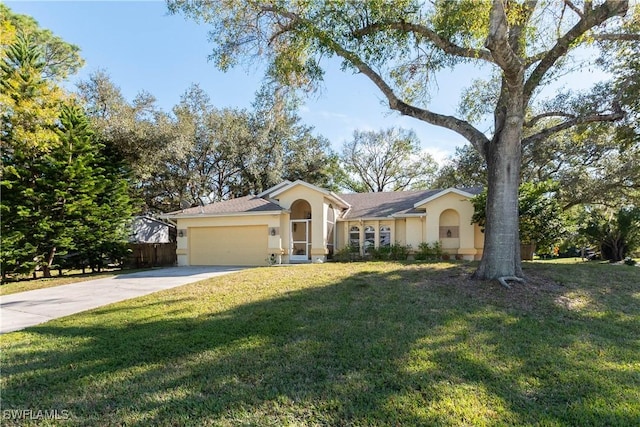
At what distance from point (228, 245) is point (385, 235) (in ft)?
28.1

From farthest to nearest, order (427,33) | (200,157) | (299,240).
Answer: (200,157) < (299,240) < (427,33)

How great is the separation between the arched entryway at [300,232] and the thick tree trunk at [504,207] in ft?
35.4

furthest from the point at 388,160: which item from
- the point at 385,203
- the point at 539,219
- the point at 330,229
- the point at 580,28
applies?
the point at 580,28

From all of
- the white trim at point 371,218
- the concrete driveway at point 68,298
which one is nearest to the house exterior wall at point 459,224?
the white trim at point 371,218

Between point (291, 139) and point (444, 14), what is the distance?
1932 cm

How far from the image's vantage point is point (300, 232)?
19828 millimetres

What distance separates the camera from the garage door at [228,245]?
1811 centimetres

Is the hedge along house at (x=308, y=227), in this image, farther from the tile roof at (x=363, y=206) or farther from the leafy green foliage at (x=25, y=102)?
the leafy green foliage at (x=25, y=102)

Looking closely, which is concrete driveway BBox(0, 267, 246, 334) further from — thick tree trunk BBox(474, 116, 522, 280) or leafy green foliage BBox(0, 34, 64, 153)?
thick tree trunk BBox(474, 116, 522, 280)

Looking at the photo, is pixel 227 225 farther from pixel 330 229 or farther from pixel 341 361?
pixel 341 361

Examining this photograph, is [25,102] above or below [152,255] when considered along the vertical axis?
above

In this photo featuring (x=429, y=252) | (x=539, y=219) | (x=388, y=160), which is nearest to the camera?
(x=539, y=219)

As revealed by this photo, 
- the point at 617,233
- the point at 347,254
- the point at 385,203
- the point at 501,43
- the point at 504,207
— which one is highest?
the point at 501,43

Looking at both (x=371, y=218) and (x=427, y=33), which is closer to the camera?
(x=427, y=33)
